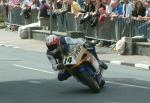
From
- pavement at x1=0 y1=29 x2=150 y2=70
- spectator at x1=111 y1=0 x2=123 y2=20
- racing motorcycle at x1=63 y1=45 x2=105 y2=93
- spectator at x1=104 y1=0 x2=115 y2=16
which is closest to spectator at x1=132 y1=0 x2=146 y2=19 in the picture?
spectator at x1=111 y1=0 x2=123 y2=20

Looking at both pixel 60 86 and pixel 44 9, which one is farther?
pixel 44 9

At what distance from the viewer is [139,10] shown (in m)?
23.2

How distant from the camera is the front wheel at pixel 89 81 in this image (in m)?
13.6

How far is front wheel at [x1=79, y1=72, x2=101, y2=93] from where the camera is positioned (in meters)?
13.6

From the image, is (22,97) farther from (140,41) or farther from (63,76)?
(140,41)

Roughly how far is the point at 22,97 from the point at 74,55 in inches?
58.1

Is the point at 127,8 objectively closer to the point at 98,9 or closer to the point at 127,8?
the point at 127,8

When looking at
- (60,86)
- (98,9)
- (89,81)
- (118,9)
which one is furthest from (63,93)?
(98,9)

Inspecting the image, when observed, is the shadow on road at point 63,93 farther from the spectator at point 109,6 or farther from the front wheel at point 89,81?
the spectator at point 109,6

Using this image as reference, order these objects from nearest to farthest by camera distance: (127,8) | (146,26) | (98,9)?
1. (146,26)
2. (127,8)
3. (98,9)

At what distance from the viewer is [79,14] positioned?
27797 millimetres

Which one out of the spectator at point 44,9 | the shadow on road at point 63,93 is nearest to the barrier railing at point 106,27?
the spectator at point 44,9

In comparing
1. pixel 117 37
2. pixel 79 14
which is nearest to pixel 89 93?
pixel 117 37

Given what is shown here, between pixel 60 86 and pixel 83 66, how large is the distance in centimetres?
175
